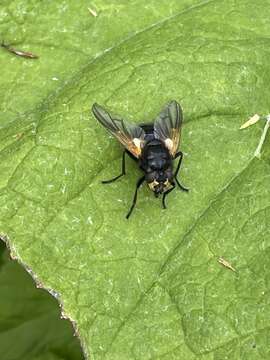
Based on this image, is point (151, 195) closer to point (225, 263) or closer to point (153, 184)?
point (153, 184)

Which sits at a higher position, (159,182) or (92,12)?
(92,12)

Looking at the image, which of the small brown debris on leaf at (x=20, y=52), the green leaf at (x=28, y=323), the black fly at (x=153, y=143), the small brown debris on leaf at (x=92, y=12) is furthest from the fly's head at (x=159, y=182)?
the green leaf at (x=28, y=323)

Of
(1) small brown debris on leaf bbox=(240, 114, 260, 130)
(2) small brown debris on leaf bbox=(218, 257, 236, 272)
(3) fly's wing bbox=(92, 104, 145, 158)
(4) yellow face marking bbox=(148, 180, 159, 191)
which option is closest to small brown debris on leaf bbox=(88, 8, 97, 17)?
(3) fly's wing bbox=(92, 104, 145, 158)

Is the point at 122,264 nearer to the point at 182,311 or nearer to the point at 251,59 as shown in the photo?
the point at 182,311

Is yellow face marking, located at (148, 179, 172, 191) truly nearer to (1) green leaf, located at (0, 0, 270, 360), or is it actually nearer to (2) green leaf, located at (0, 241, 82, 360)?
(1) green leaf, located at (0, 0, 270, 360)

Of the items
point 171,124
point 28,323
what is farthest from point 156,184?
point 28,323

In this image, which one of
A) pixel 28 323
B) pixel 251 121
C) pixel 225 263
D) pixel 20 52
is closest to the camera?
pixel 225 263
